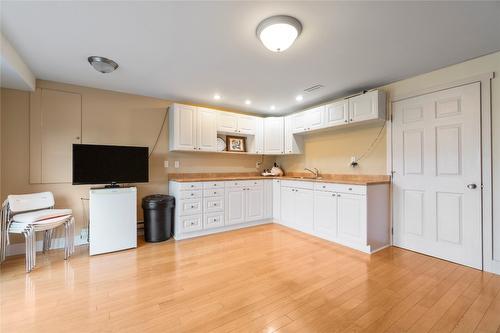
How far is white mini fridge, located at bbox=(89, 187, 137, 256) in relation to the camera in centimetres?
289

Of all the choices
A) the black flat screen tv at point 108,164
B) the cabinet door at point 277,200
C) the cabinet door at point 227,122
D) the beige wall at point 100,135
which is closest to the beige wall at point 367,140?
the cabinet door at point 277,200

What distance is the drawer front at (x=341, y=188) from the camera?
296cm

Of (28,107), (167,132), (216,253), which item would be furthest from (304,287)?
(28,107)

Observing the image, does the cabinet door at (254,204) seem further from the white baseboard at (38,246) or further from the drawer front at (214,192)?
the white baseboard at (38,246)

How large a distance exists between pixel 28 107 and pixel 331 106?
4441 millimetres

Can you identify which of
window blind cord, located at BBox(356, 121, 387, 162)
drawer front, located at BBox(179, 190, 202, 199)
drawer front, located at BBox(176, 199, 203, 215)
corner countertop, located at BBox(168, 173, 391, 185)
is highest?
window blind cord, located at BBox(356, 121, 387, 162)

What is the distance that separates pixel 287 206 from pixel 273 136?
1532mm

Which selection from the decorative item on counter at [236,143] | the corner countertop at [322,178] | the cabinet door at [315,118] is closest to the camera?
the corner countertop at [322,178]

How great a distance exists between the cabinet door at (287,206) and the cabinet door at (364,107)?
5.26ft

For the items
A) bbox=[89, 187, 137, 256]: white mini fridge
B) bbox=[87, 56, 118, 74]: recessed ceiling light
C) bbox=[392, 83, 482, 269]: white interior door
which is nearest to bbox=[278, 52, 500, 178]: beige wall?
bbox=[392, 83, 482, 269]: white interior door

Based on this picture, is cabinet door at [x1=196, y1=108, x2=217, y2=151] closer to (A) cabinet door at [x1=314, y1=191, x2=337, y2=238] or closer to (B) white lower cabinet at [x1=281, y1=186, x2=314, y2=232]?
(B) white lower cabinet at [x1=281, y1=186, x2=314, y2=232]

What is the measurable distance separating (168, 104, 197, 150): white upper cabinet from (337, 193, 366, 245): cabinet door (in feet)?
8.58

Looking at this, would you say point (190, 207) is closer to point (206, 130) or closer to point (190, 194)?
point (190, 194)

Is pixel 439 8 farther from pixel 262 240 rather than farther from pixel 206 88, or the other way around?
pixel 262 240
